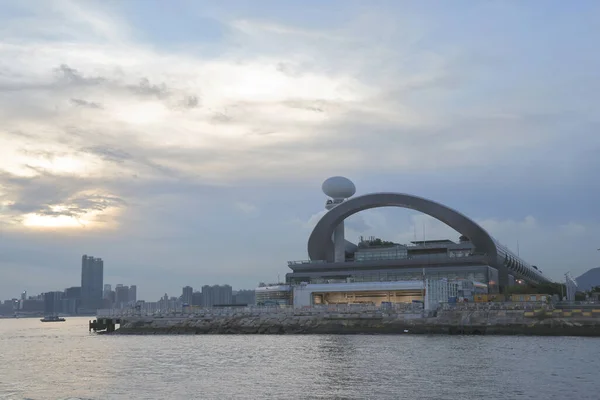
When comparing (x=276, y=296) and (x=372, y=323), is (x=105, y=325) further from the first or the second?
(x=372, y=323)

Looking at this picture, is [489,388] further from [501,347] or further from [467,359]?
[501,347]

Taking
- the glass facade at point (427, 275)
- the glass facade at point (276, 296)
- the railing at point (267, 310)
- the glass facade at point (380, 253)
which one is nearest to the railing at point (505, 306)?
the railing at point (267, 310)

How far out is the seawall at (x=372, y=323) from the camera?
6731 centimetres

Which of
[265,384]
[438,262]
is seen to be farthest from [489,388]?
[438,262]

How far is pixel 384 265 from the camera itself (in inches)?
4624

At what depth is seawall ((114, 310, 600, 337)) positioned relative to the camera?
6731 centimetres

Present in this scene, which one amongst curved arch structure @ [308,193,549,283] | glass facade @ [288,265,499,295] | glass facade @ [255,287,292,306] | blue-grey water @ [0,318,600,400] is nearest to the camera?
blue-grey water @ [0,318,600,400]

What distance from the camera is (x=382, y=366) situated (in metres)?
44.8

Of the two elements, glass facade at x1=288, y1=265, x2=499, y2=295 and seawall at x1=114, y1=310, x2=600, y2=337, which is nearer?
seawall at x1=114, y1=310, x2=600, y2=337

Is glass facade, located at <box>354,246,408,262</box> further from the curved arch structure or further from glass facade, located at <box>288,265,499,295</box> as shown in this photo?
the curved arch structure

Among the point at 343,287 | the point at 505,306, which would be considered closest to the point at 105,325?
the point at 343,287

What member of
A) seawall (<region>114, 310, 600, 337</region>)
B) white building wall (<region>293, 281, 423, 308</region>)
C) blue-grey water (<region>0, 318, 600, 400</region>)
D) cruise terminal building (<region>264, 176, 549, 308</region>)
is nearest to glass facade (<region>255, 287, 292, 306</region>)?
cruise terminal building (<region>264, 176, 549, 308</region>)

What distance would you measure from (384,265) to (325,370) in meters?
74.5

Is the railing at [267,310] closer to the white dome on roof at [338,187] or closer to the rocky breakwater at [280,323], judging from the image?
the rocky breakwater at [280,323]
